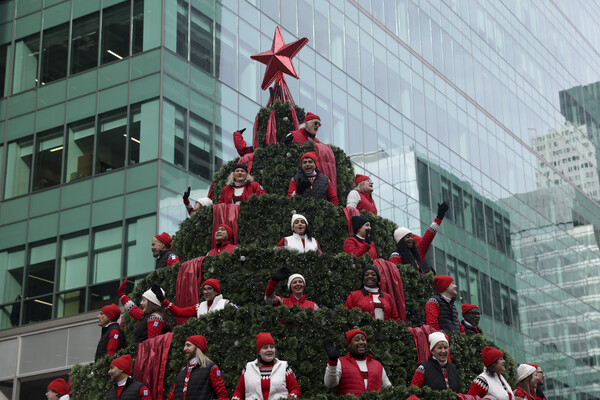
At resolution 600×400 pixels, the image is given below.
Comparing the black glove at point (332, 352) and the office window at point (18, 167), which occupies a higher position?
the office window at point (18, 167)

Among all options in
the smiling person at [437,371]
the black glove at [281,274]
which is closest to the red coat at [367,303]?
the black glove at [281,274]

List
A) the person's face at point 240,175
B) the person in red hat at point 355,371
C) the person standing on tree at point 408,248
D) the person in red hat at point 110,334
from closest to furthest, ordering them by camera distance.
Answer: the person in red hat at point 355,371 < the person in red hat at point 110,334 < the person standing on tree at point 408,248 < the person's face at point 240,175

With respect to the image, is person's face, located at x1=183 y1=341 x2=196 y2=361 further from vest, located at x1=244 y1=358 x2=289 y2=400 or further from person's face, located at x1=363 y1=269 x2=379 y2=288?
person's face, located at x1=363 y1=269 x2=379 y2=288

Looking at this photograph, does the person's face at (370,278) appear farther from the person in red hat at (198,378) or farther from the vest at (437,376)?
the person in red hat at (198,378)

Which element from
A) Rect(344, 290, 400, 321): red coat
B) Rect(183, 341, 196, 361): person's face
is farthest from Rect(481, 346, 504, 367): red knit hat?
Rect(183, 341, 196, 361): person's face

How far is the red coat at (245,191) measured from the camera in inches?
670

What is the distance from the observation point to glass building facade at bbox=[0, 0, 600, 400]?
90.8 ft

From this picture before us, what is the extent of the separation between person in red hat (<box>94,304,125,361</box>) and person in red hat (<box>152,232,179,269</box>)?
1.20 meters

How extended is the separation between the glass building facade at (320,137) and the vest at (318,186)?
10223 millimetres

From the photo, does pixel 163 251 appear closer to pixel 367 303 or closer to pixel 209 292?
pixel 209 292

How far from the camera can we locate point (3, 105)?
3222 cm

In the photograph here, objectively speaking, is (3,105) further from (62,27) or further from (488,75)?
(488,75)

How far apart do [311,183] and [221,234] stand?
2.20 meters

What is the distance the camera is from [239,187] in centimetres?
1727
